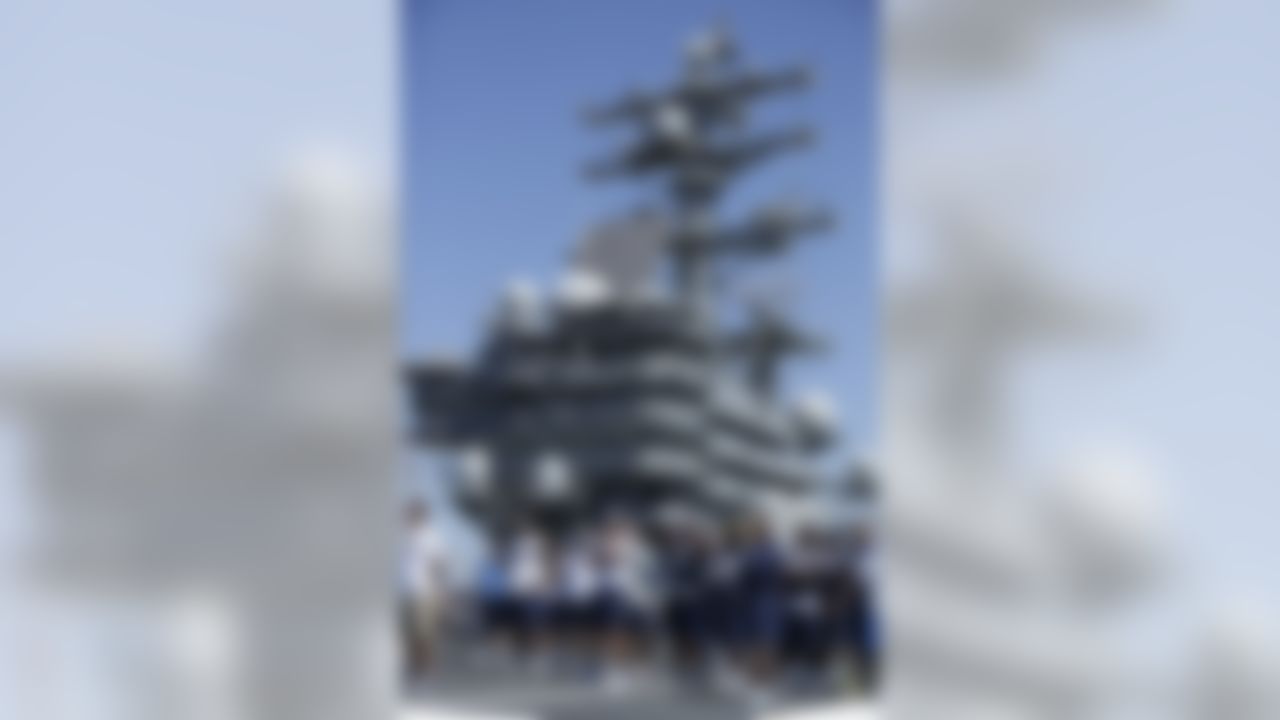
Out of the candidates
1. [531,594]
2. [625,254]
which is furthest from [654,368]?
[531,594]

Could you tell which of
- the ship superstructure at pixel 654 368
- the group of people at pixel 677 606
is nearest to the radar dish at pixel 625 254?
the ship superstructure at pixel 654 368

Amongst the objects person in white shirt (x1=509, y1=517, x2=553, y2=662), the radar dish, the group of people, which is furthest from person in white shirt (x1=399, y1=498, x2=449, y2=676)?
the radar dish

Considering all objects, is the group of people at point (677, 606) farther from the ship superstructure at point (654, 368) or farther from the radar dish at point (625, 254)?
the radar dish at point (625, 254)

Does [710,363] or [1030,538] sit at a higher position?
[710,363]

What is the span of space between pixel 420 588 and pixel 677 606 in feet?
1.62

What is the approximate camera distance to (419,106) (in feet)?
8.80

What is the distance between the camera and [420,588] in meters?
2.88

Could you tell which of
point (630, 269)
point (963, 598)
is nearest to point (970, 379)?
point (963, 598)

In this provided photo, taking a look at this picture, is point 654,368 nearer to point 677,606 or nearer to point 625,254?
point 625,254

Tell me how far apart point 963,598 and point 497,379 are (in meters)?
1.30

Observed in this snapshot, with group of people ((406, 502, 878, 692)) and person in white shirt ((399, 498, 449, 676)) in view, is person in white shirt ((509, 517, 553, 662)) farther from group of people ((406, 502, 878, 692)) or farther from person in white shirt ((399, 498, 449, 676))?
person in white shirt ((399, 498, 449, 676))

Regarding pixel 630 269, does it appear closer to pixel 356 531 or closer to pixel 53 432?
pixel 356 531

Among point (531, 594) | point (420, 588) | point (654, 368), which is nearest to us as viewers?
point (420, 588)

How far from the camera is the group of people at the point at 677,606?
2.82 meters
